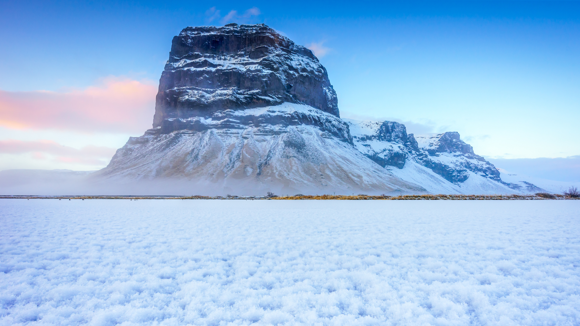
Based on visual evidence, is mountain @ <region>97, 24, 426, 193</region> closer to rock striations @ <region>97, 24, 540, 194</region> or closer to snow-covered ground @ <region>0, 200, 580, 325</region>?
rock striations @ <region>97, 24, 540, 194</region>

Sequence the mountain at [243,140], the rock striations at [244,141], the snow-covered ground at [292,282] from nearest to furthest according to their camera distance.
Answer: the snow-covered ground at [292,282] → the rock striations at [244,141] → the mountain at [243,140]

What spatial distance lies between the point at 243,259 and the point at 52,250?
701 centimetres

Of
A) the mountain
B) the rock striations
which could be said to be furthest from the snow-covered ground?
the mountain

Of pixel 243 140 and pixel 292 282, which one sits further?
pixel 243 140

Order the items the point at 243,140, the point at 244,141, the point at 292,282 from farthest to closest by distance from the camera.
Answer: the point at 243,140 → the point at 244,141 → the point at 292,282

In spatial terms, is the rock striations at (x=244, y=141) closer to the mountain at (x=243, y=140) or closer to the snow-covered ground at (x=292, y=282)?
the mountain at (x=243, y=140)

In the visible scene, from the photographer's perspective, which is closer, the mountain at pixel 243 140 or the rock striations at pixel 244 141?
the rock striations at pixel 244 141

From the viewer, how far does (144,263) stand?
30.6 ft

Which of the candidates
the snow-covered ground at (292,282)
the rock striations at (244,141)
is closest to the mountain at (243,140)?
→ the rock striations at (244,141)

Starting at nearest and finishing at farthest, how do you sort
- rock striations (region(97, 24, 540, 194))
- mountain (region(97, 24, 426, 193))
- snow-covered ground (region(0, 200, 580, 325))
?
snow-covered ground (region(0, 200, 580, 325)), rock striations (region(97, 24, 540, 194)), mountain (region(97, 24, 426, 193))

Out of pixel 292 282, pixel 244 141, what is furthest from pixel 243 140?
pixel 292 282

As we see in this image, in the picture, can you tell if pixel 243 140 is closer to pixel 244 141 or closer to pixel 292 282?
pixel 244 141

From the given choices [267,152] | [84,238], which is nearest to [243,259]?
[84,238]

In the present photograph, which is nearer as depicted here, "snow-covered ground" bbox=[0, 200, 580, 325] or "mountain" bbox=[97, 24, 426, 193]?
"snow-covered ground" bbox=[0, 200, 580, 325]
